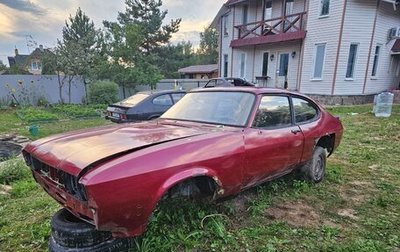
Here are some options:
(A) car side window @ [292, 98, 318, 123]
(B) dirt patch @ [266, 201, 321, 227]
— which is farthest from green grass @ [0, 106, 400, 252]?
(A) car side window @ [292, 98, 318, 123]

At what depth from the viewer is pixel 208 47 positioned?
6259 cm

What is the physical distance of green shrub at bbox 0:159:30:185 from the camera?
15.8ft

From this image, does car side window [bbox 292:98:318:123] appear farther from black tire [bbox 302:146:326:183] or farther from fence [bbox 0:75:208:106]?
fence [bbox 0:75:208:106]

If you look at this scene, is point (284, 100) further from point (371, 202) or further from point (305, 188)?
point (371, 202)

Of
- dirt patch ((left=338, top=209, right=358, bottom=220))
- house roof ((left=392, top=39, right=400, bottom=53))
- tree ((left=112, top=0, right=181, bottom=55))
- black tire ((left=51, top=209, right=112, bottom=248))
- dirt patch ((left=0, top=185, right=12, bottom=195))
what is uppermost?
tree ((left=112, top=0, right=181, bottom=55))

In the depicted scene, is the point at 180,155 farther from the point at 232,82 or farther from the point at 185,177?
the point at 232,82

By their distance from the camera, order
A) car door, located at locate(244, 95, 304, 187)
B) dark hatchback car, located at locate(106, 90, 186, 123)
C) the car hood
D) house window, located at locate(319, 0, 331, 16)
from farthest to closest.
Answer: house window, located at locate(319, 0, 331, 16) < dark hatchback car, located at locate(106, 90, 186, 123) < car door, located at locate(244, 95, 304, 187) < the car hood

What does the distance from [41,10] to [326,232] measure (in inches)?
791

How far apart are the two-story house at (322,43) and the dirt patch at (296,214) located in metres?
13.0

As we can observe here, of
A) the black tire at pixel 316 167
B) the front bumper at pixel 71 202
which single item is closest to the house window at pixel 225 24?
the black tire at pixel 316 167

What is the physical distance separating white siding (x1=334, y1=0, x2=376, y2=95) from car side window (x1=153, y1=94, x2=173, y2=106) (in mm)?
10339

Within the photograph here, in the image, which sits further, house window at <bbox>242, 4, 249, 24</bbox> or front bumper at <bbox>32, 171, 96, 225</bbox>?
house window at <bbox>242, 4, 249, 24</bbox>

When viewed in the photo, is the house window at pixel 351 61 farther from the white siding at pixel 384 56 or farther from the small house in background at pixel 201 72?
the small house in background at pixel 201 72

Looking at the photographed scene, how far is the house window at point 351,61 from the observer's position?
Answer: 14.7 m
